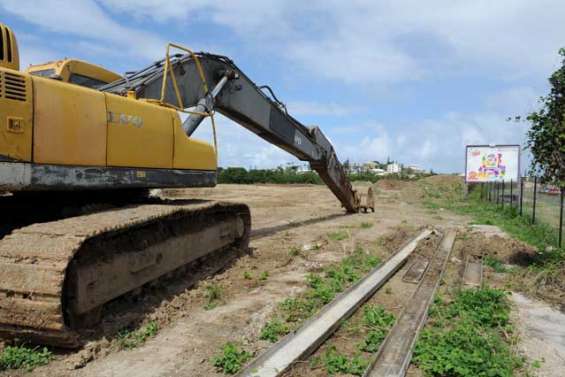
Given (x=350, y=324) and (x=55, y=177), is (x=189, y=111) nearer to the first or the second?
(x=55, y=177)

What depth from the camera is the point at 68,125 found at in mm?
4570

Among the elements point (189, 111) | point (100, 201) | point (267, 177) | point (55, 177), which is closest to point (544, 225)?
point (189, 111)

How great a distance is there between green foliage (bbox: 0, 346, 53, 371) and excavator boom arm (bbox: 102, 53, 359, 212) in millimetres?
3093

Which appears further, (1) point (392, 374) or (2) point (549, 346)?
(2) point (549, 346)

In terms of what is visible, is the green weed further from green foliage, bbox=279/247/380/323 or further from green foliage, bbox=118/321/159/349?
green foliage, bbox=118/321/159/349

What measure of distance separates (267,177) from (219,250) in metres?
48.9

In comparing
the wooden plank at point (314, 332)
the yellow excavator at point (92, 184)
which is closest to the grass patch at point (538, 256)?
the wooden plank at point (314, 332)

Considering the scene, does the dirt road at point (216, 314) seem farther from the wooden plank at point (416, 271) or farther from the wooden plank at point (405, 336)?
the wooden plank at point (416, 271)

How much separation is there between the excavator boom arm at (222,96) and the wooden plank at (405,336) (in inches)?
144

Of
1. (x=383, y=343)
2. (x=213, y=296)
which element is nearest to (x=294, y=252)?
(x=213, y=296)

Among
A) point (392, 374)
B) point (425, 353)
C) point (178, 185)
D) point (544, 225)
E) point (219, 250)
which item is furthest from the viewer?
point (544, 225)

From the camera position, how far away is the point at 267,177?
5650cm

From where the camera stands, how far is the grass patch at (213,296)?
5.71 metres

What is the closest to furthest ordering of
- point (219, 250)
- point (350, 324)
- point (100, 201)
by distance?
point (350, 324) < point (100, 201) < point (219, 250)
